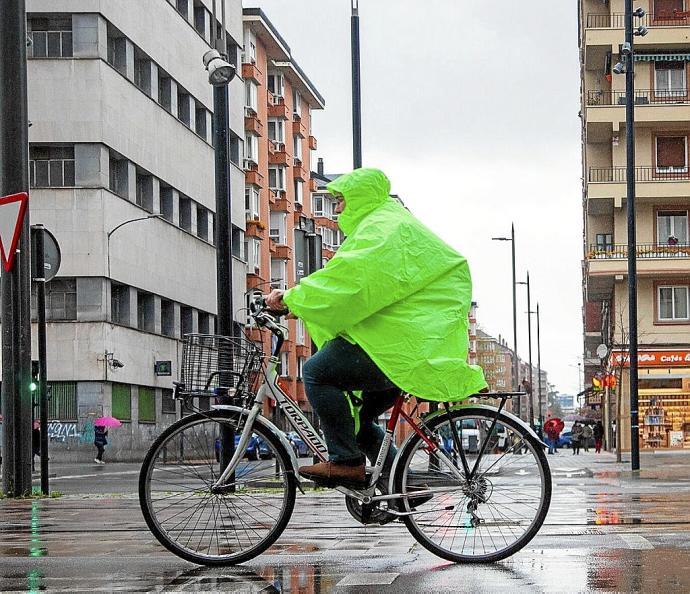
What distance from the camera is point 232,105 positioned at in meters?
65.8

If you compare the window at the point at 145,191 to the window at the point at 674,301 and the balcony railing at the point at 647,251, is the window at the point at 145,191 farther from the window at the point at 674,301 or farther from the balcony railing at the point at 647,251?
the window at the point at 674,301

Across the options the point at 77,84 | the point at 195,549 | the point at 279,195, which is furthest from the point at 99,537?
the point at 279,195

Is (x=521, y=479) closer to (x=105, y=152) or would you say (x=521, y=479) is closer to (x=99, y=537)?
(x=99, y=537)

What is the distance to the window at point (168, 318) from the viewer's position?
184ft

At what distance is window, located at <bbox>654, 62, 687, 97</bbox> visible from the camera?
5603 cm

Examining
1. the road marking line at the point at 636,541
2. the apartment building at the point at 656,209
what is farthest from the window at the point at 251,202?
the road marking line at the point at 636,541

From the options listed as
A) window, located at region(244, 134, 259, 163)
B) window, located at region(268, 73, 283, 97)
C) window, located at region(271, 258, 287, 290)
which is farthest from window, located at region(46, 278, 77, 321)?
window, located at region(268, 73, 283, 97)

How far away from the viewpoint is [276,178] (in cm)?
8300

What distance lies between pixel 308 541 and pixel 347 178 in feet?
8.34

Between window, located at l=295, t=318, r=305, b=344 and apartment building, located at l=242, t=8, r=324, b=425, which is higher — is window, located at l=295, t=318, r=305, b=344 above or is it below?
below

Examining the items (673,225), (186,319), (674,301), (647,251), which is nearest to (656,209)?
(673,225)

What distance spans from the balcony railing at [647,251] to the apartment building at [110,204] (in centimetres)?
1733

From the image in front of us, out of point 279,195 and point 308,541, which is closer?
point 308,541

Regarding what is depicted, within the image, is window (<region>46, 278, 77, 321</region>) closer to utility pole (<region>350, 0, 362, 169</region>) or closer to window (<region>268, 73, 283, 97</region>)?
utility pole (<region>350, 0, 362, 169</region>)
